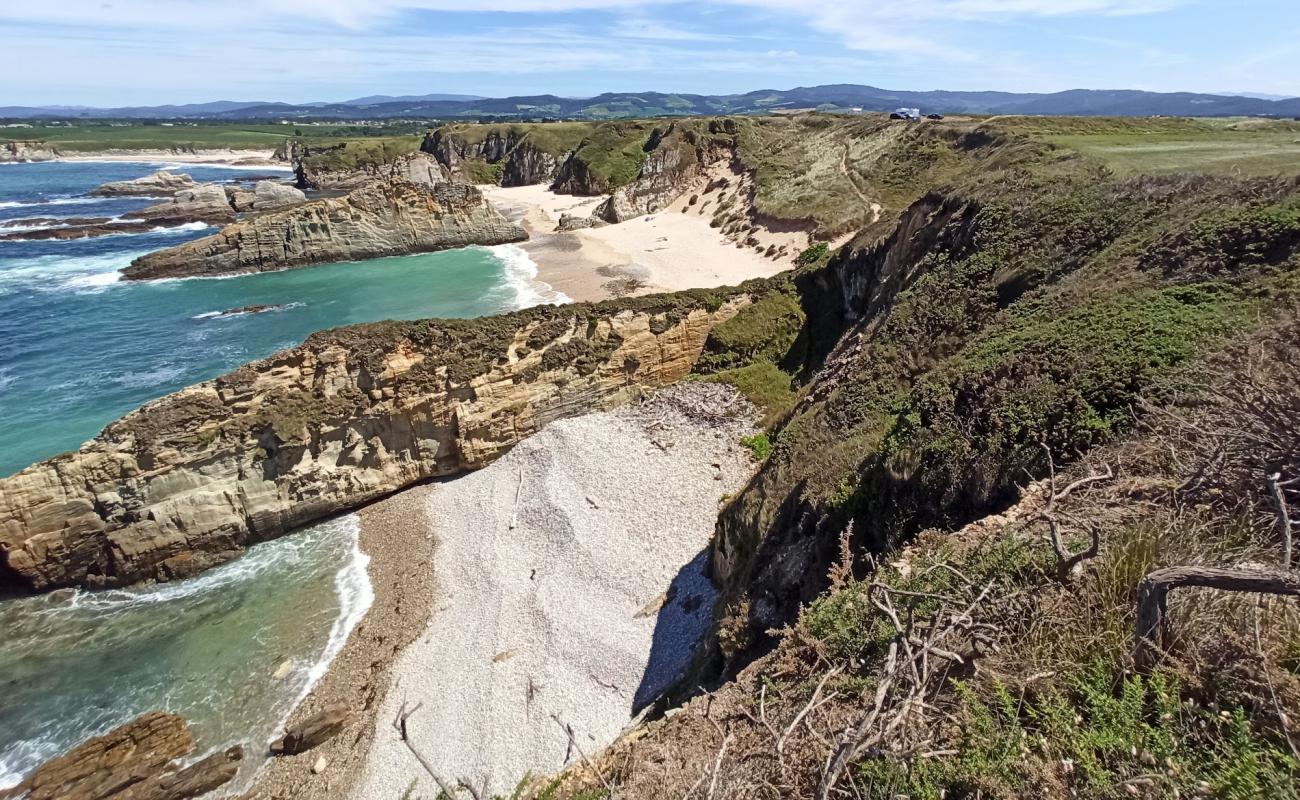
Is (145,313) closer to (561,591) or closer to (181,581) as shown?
(181,581)

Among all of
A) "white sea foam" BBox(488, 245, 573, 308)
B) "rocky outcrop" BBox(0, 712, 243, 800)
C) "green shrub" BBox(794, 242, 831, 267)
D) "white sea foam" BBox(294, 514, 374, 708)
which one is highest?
"green shrub" BBox(794, 242, 831, 267)

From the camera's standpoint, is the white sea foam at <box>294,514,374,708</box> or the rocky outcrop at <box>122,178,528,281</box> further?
the rocky outcrop at <box>122,178,528,281</box>

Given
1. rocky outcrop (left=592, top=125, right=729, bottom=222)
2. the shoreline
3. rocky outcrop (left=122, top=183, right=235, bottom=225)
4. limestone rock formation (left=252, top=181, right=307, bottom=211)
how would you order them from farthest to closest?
1. limestone rock formation (left=252, top=181, right=307, bottom=211)
2. rocky outcrop (left=122, top=183, right=235, bottom=225)
3. rocky outcrop (left=592, top=125, right=729, bottom=222)
4. the shoreline

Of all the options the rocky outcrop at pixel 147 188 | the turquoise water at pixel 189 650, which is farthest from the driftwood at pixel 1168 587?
the rocky outcrop at pixel 147 188

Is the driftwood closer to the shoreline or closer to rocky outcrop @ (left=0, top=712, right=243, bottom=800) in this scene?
the shoreline

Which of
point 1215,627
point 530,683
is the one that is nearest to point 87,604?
point 530,683

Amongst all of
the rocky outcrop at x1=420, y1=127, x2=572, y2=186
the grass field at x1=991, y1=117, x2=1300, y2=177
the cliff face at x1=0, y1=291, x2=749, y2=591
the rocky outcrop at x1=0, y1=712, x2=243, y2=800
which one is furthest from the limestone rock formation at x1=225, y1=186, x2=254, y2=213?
the grass field at x1=991, y1=117, x2=1300, y2=177
